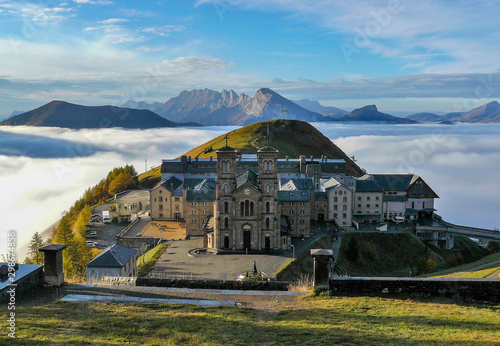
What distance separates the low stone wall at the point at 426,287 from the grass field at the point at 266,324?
2.60 ft

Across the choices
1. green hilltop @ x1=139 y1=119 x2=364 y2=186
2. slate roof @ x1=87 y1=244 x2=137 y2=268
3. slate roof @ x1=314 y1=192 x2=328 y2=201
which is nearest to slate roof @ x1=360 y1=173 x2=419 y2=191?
slate roof @ x1=314 y1=192 x2=328 y2=201

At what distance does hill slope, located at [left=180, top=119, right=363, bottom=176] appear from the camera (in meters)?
155

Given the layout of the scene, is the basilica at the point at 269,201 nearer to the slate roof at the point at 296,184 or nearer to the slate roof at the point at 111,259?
the slate roof at the point at 296,184

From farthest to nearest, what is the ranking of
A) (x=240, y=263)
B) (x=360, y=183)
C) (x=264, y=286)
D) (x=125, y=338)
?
(x=360, y=183) → (x=240, y=263) → (x=264, y=286) → (x=125, y=338)

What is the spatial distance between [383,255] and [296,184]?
18.4 m

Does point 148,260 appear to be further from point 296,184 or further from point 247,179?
point 296,184

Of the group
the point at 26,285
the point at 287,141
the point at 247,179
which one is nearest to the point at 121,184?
the point at 247,179

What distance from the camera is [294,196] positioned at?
6406 cm

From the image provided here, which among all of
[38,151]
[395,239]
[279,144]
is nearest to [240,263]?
[395,239]

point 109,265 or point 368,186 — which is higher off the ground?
point 368,186

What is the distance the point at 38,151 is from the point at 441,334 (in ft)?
528

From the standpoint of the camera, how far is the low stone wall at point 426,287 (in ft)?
55.1

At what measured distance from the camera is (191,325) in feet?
45.2

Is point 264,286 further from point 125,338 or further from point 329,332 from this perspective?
point 125,338
